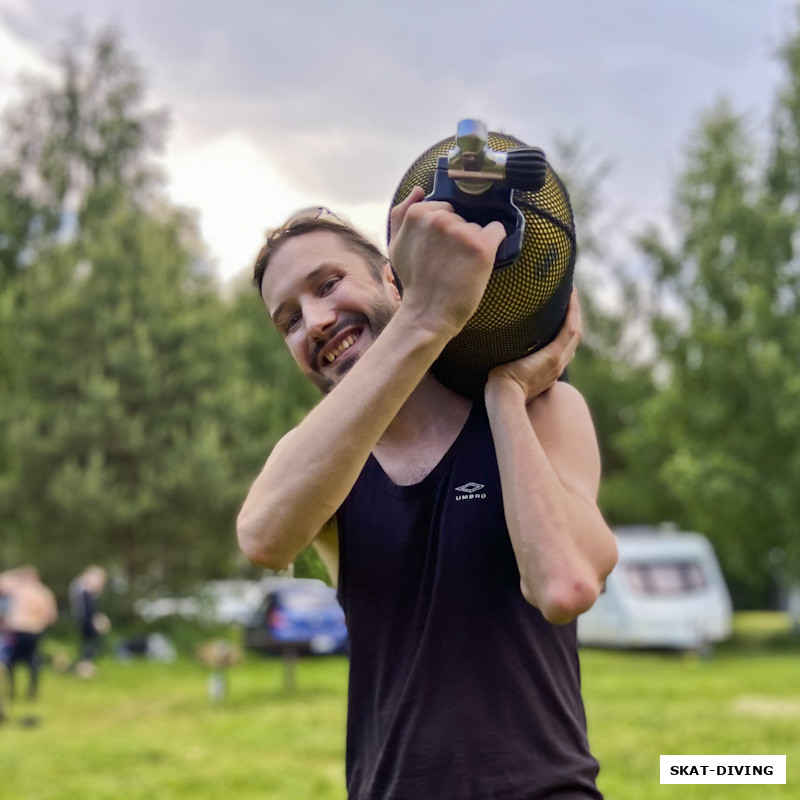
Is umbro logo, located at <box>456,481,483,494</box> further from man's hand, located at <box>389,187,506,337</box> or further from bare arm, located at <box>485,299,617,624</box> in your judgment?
man's hand, located at <box>389,187,506,337</box>

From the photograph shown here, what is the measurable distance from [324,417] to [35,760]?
424 inches

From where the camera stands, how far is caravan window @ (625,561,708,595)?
26.2 metres

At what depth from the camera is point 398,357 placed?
64.2 inches

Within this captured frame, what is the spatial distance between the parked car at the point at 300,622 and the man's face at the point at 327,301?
21350 mm

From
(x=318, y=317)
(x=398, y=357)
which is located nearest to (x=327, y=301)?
(x=318, y=317)

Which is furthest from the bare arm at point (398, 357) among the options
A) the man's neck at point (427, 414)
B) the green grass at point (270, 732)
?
the green grass at point (270, 732)

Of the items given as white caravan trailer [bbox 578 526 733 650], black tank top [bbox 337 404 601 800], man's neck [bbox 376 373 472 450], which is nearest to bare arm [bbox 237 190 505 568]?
black tank top [bbox 337 404 601 800]

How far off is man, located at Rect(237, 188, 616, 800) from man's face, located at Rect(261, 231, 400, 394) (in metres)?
0.01

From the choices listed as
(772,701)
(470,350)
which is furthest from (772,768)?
(772,701)

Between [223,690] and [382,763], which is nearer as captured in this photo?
[382,763]

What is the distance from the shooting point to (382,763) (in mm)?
1792

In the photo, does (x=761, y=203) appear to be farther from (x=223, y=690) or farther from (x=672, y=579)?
(x=223, y=690)

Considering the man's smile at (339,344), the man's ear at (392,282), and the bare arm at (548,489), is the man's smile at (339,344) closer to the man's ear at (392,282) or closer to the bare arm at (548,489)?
the man's ear at (392,282)

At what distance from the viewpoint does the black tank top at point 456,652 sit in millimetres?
1700
